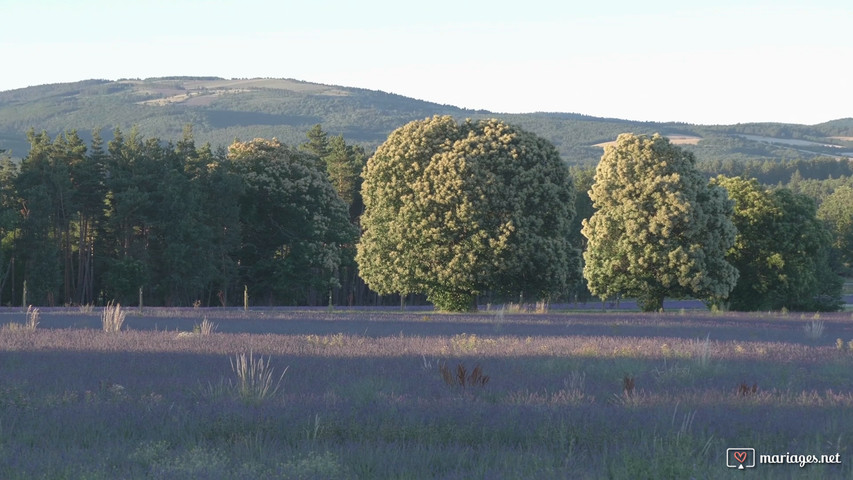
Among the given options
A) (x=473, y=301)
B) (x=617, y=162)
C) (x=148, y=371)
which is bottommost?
(x=473, y=301)

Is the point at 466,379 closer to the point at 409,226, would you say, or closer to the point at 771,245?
the point at 409,226

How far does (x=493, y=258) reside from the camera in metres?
45.7

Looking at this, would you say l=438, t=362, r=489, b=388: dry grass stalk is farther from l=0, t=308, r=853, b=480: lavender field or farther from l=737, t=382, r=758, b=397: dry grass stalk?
l=737, t=382, r=758, b=397: dry grass stalk

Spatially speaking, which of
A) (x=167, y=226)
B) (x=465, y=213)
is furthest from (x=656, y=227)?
(x=167, y=226)

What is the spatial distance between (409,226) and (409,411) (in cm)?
3562

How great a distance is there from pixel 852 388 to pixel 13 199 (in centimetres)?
7562

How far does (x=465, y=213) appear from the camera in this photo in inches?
1797

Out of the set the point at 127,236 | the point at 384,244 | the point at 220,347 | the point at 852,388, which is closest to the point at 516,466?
the point at 852,388

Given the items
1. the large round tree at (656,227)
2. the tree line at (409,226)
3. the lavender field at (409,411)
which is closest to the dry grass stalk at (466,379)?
the lavender field at (409,411)

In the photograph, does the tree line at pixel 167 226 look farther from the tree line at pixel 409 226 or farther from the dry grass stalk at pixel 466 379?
the dry grass stalk at pixel 466 379

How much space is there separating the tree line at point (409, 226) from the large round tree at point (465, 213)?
0.33ft

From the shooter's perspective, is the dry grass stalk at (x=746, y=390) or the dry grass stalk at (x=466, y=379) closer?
the dry grass stalk at (x=746, y=390)

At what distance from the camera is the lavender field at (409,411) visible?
9117 millimetres

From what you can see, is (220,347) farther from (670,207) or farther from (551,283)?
(670,207)
